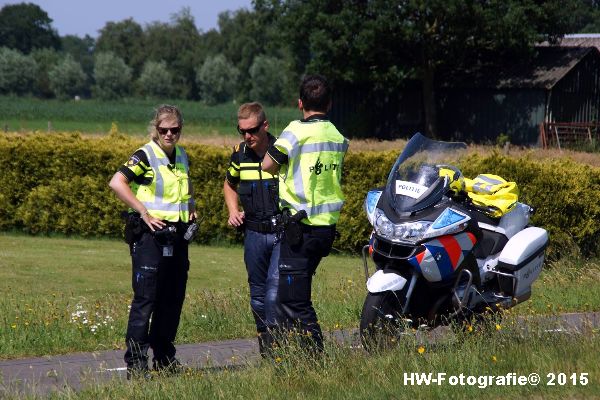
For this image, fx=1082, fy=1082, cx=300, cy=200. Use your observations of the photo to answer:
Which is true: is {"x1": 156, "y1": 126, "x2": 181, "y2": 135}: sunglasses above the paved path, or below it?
above

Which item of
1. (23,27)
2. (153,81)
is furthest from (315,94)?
(23,27)

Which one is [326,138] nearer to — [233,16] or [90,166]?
[90,166]

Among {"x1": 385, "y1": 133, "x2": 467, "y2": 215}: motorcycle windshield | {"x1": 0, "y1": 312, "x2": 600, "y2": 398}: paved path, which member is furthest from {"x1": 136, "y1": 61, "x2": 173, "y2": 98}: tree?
{"x1": 385, "y1": 133, "x2": 467, "y2": 215}: motorcycle windshield

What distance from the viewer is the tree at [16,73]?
10075 centimetres

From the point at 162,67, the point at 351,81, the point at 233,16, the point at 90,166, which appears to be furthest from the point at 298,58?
the point at 233,16

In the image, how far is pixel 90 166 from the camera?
20.5 m

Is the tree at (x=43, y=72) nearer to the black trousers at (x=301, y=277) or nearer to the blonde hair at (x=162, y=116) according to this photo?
the blonde hair at (x=162, y=116)

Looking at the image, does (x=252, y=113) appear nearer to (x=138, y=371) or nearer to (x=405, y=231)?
(x=405, y=231)

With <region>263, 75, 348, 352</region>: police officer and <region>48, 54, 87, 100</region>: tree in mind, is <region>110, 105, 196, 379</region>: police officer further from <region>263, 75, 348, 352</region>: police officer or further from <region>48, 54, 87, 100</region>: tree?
<region>48, 54, 87, 100</region>: tree

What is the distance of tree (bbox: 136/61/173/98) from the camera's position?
11350cm

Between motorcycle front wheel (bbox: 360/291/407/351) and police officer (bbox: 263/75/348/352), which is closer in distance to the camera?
police officer (bbox: 263/75/348/352)

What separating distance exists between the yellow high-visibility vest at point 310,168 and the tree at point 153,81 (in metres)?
106

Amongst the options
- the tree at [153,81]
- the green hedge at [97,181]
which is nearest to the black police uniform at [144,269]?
the green hedge at [97,181]

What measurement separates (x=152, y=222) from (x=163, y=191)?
300mm
